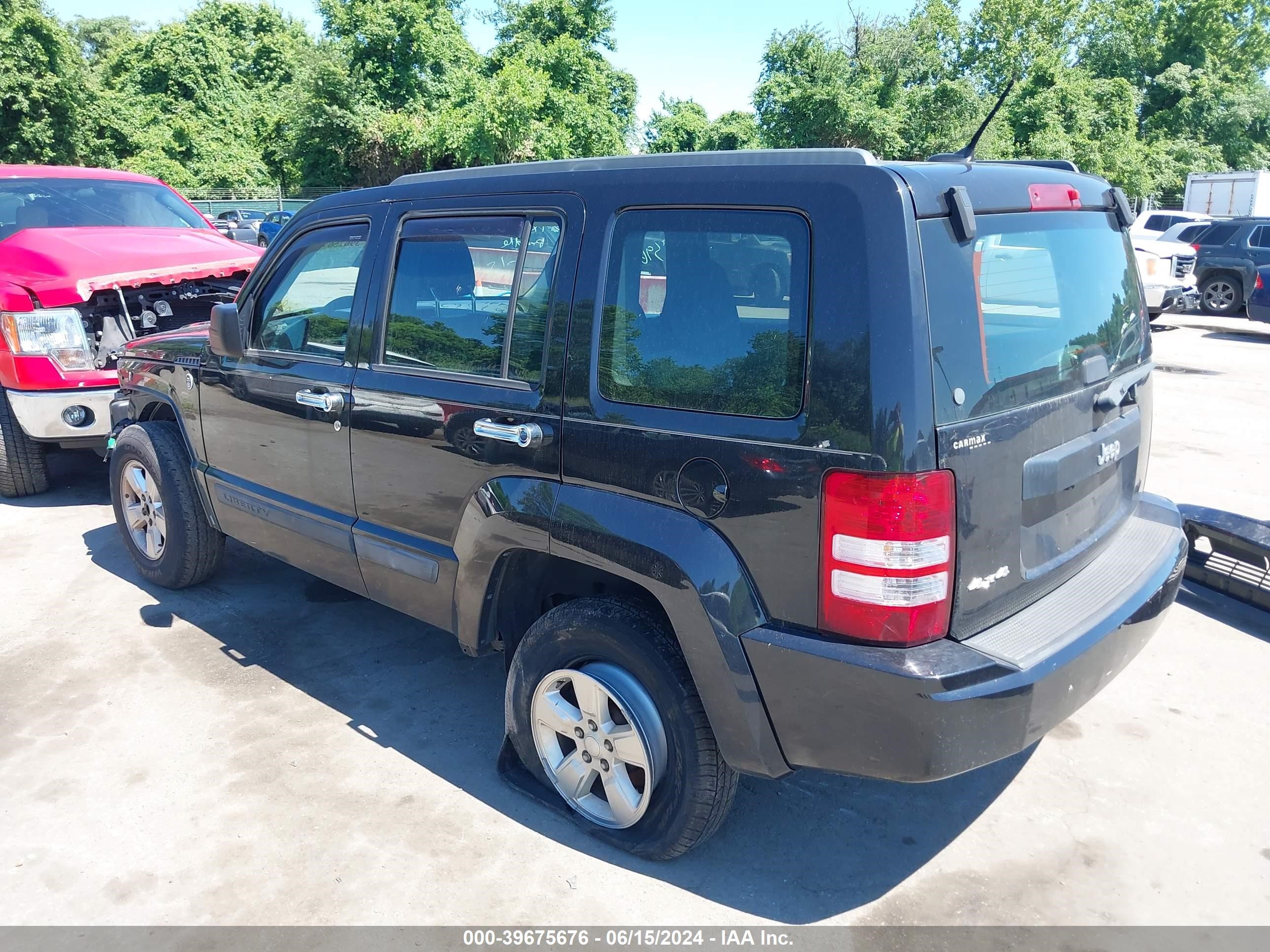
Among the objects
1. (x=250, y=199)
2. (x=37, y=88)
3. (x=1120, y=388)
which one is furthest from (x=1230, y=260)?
(x=37, y=88)

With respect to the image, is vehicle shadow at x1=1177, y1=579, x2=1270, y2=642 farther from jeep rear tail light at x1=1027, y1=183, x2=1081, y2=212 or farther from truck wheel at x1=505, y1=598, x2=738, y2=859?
truck wheel at x1=505, y1=598, x2=738, y2=859

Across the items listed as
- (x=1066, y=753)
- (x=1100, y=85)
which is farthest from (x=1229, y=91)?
(x=1066, y=753)

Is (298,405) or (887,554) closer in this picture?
(887,554)

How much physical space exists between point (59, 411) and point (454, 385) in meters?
4.17

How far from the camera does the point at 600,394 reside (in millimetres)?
2773

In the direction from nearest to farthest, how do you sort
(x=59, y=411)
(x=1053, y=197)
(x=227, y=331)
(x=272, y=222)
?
(x=1053, y=197), (x=227, y=331), (x=59, y=411), (x=272, y=222)

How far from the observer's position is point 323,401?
363 cm

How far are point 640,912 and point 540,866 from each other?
37 centimetres

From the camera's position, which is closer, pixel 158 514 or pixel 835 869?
pixel 835 869

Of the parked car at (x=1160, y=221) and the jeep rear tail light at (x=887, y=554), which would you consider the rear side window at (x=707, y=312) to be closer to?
the jeep rear tail light at (x=887, y=554)

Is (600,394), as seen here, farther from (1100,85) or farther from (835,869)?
(1100,85)

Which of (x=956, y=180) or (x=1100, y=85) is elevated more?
(x=1100, y=85)

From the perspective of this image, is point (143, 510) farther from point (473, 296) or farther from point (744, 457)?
point (744, 457)

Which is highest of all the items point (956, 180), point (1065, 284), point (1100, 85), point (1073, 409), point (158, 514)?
point (1100, 85)
